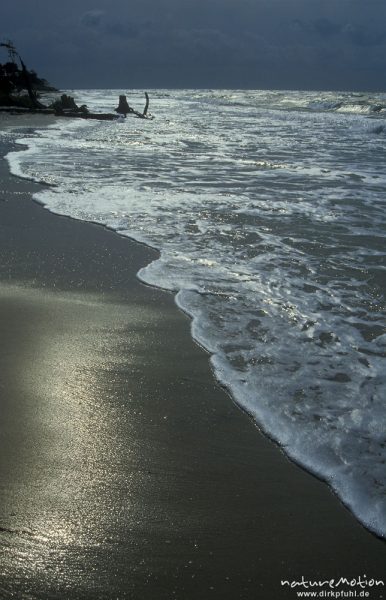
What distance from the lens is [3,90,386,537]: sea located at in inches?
123

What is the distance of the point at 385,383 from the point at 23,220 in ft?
18.5

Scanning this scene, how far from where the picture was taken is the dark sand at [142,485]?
6.97 feet

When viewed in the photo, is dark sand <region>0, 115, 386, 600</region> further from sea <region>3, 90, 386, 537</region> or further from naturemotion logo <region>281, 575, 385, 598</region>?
sea <region>3, 90, 386, 537</region>

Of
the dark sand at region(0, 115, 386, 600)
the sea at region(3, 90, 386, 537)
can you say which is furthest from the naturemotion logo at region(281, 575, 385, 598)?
the sea at region(3, 90, 386, 537)

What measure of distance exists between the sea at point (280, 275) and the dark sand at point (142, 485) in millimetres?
218

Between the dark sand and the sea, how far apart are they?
218 millimetres

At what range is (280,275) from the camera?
18.5 ft

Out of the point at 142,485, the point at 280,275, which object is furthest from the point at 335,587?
the point at 280,275

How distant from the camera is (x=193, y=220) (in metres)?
7.93

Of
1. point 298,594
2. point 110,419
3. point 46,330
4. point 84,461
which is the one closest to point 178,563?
point 298,594

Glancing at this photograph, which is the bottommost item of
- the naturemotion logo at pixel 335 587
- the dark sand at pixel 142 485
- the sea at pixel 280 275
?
the naturemotion logo at pixel 335 587

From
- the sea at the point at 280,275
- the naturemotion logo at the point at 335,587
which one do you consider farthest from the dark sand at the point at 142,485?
the sea at the point at 280,275

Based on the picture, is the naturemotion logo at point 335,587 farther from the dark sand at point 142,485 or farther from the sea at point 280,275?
the sea at point 280,275

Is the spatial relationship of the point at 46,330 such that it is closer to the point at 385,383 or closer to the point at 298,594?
the point at 385,383
